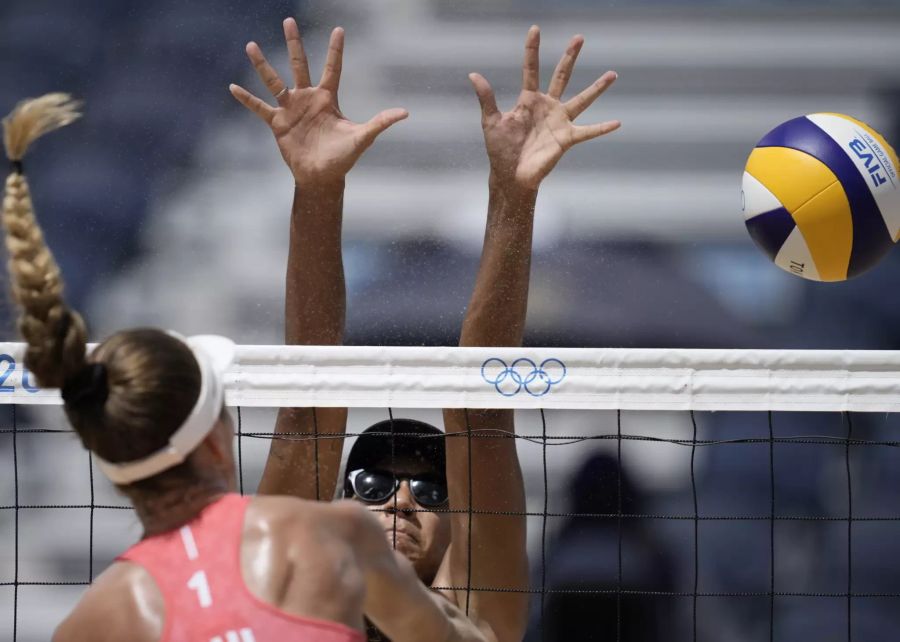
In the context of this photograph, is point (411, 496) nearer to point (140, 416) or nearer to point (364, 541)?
point (364, 541)

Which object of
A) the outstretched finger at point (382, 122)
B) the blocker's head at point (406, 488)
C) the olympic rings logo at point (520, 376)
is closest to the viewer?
the olympic rings logo at point (520, 376)

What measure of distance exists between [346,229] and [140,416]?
287 cm

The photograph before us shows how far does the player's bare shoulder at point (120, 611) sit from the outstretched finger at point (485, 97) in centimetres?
181

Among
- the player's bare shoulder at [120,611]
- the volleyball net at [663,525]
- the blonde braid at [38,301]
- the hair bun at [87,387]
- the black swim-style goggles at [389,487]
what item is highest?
the blonde braid at [38,301]

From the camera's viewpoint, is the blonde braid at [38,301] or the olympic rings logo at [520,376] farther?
the olympic rings logo at [520,376]

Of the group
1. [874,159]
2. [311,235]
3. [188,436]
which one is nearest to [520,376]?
[311,235]

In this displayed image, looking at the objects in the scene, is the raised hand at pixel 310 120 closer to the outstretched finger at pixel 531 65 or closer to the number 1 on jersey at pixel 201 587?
the outstretched finger at pixel 531 65

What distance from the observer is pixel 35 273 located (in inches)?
59.1

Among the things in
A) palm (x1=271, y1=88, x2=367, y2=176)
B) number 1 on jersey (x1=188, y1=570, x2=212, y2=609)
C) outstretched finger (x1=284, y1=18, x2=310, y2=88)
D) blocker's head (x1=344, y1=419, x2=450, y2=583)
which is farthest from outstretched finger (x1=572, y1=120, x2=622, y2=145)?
number 1 on jersey (x1=188, y1=570, x2=212, y2=609)

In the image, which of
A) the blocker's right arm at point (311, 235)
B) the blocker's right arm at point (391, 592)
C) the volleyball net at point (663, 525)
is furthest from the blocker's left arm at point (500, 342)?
the blocker's right arm at point (391, 592)

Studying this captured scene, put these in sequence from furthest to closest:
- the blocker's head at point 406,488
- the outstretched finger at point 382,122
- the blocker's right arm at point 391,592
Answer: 1. the blocker's head at point 406,488
2. the outstretched finger at point 382,122
3. the blocker's right arm at point 391,592

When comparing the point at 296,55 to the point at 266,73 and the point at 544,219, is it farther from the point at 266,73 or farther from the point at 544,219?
the point at 544,219

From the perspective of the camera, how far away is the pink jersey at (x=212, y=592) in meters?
1.46

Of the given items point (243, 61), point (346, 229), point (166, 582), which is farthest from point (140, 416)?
point (243, 61)
